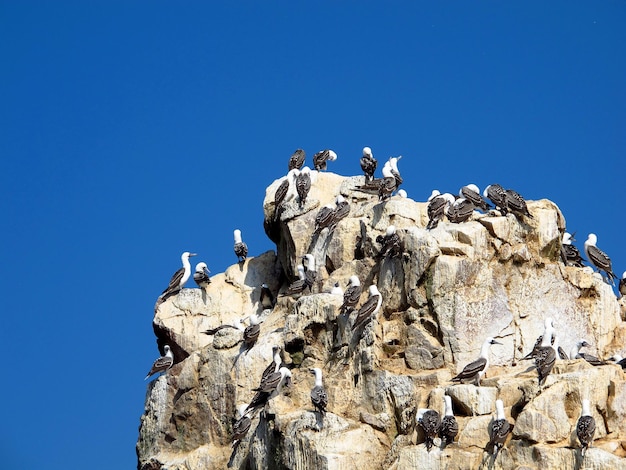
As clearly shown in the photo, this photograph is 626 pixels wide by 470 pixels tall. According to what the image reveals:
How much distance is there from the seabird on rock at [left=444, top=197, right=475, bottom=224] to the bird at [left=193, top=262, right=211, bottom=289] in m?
8.94

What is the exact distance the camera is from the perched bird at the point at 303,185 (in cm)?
5459

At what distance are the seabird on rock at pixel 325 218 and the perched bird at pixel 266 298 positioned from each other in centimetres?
397

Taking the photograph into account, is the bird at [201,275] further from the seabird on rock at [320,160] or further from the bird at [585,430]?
the bird at [585,430]

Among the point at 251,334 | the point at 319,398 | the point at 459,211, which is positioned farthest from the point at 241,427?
the point at 459,211

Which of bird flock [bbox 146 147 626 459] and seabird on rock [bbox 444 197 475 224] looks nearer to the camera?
bird flock [bbox 146 147 626 459]

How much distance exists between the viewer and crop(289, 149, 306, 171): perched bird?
2244 inches

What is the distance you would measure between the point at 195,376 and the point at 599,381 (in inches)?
525

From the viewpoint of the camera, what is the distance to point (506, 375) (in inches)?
1855

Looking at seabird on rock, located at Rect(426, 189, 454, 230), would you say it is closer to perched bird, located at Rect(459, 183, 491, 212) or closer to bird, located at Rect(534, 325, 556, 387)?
perched bird, located at Rect(459, 183, 491, 212)

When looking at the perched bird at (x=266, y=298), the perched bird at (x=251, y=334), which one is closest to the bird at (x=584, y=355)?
the perched bird at (x=251, y=334)

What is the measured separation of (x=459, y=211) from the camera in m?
51.3

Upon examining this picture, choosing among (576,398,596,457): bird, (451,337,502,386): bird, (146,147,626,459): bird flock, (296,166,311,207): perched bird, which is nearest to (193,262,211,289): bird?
(146,147,626,459): bird flock

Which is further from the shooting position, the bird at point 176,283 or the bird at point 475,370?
the bird at point 176,283

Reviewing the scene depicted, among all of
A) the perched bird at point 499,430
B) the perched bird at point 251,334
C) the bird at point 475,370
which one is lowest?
the perched bird at point 499,430
